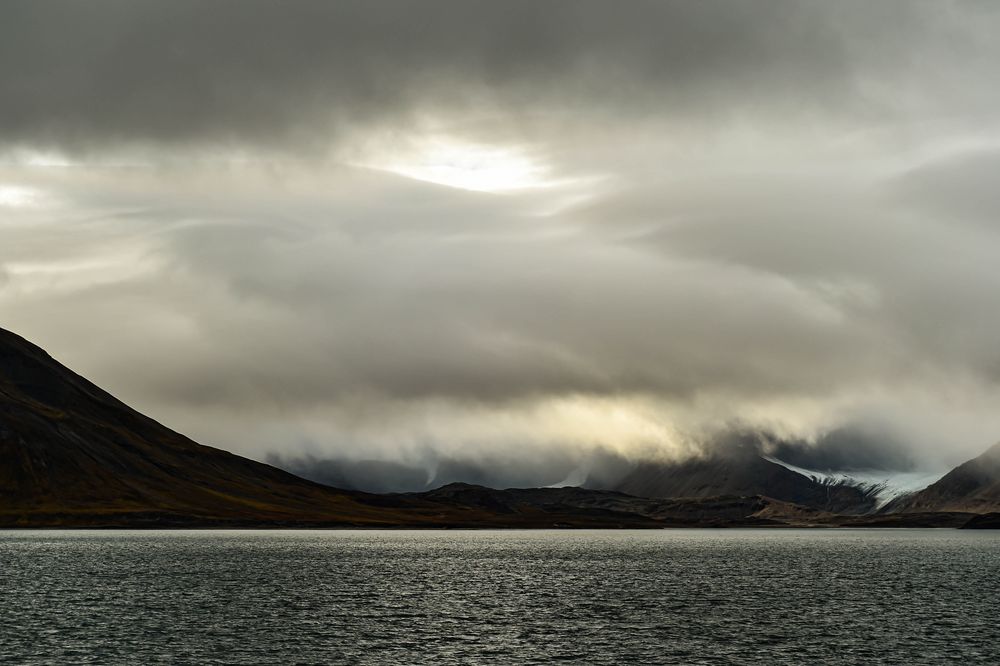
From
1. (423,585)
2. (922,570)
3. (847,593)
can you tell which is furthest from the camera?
(922,570)

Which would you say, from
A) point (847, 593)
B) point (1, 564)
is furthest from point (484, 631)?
A: point (1, 564)

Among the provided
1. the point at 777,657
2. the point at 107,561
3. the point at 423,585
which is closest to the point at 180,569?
the point at 107,561

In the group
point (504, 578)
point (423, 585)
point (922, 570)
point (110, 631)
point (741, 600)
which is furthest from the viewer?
point (922, 570)

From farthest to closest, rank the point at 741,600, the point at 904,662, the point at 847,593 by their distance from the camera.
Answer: the point at 847,593, the point at 741,600, the point at 904,662

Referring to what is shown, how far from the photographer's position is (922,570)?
649 feet

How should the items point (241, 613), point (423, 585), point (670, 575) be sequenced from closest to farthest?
1. point (241, 613)
2. point (423, 585)
3. point (670, 575)

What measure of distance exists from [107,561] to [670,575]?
105 meters

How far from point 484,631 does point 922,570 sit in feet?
435

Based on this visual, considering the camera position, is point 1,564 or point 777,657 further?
point 1,564

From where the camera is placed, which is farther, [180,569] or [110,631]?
[180,569]

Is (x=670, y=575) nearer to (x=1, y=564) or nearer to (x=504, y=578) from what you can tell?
(x=504, y=578)

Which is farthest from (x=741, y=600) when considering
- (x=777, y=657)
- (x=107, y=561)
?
(x=107, y=561)

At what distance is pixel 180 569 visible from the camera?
175250 millimetres

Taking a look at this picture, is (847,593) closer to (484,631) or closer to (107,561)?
(484,631)
